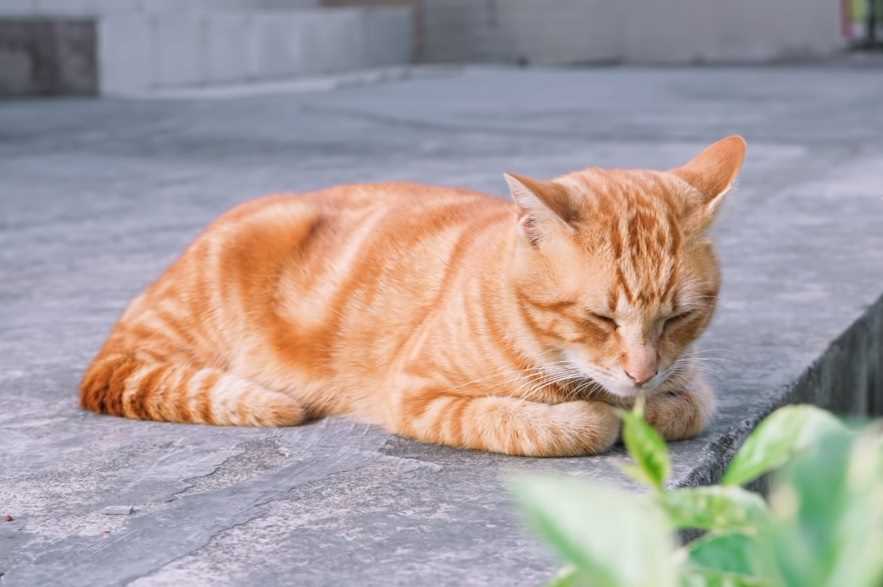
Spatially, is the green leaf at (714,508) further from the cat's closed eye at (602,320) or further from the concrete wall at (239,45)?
the concrete wall at (239,45)

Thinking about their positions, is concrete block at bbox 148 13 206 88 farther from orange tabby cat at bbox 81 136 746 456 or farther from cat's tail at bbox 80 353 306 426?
cat's tail at bbox 80 353 306 426

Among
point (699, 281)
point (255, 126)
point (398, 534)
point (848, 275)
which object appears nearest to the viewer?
point (398, 534)

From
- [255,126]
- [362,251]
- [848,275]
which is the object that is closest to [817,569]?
[362,251]

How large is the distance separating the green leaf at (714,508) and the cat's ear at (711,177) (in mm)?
1607

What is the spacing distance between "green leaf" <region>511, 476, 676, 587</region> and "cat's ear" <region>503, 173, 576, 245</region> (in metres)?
1.66

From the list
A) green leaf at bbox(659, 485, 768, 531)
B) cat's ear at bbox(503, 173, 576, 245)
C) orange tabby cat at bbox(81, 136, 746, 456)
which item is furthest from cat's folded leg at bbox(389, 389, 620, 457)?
green leaf at bbox(659, 485, 768, 531)

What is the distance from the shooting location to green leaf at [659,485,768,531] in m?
0.83

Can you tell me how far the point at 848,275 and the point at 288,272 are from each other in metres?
1.95

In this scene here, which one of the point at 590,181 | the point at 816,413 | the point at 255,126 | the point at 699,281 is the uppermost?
the point at 816,413

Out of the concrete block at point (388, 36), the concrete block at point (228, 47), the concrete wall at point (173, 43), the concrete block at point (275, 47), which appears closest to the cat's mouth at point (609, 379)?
the concrete wall at point (173, 43)

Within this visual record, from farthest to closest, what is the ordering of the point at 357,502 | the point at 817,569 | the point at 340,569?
the point at 357,502 → the point at 340,569 → the point at 817,569

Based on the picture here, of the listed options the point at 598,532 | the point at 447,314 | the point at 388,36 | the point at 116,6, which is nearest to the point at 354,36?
the point at 388,36

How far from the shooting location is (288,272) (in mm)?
3027

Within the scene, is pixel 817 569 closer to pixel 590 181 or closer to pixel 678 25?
pixel 590 181
